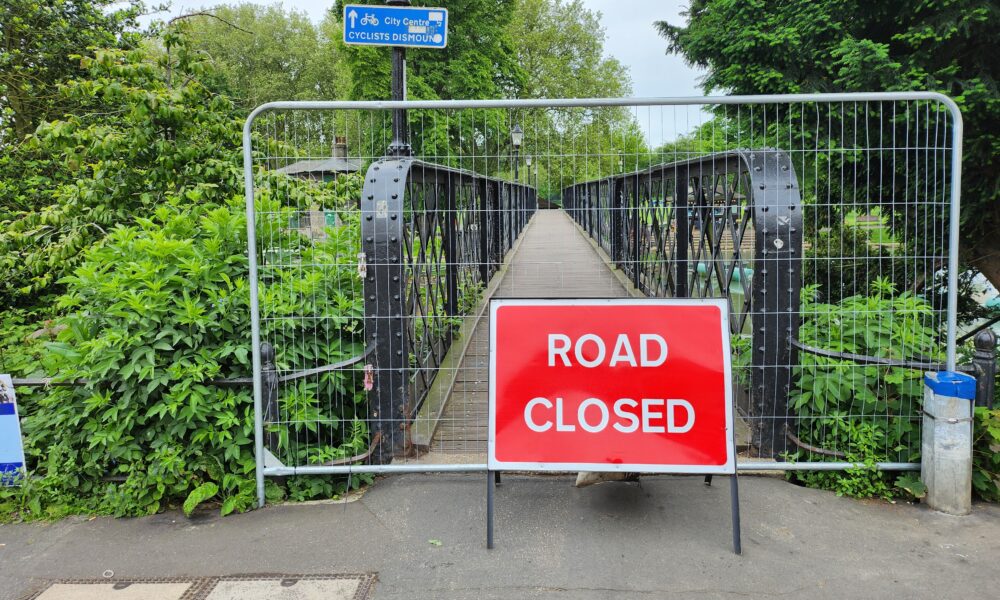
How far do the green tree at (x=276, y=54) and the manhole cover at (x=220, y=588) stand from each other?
160 ft

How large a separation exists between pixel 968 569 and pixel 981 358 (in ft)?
3.97

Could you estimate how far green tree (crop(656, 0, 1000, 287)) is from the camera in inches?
288

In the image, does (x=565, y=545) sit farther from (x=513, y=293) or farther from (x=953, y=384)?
(x=953, y=384)

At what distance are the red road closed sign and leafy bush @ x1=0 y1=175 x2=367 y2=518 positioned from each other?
1112mm

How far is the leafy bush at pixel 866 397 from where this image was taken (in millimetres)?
3744

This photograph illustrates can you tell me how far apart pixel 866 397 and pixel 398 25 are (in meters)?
4.10

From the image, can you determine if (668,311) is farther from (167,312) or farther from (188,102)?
(188,102)

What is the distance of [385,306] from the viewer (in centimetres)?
399

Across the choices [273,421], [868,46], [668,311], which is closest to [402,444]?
[273,421]

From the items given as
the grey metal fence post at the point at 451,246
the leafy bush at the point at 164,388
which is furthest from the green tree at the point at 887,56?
the leafy bush at the point at 164,388

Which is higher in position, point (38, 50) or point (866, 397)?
point (38, 50)

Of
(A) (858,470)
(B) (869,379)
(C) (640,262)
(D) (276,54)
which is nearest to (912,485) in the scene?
(A) (858,470)

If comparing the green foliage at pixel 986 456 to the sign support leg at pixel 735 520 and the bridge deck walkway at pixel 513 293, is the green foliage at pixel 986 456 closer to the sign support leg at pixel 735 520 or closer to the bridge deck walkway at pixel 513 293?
the sign support leg at pixel 735 520

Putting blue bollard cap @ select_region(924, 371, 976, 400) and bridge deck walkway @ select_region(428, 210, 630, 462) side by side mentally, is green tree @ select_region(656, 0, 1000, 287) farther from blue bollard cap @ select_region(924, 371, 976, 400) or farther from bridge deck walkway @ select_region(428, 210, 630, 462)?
blue bollard cap @ select_region(924, 371, 976, 400)
